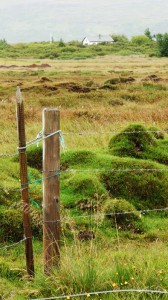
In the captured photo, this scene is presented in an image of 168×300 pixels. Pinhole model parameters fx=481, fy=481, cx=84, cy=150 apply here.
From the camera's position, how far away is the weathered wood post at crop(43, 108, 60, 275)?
18.5 ft

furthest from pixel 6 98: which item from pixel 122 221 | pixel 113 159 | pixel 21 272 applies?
pixel 21 272

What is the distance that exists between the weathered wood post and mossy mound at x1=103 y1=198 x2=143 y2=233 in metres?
3.26

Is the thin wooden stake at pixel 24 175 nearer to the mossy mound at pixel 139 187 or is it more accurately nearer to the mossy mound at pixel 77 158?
the mossy mound at pixel 139 187

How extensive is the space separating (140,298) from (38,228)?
3.46 m

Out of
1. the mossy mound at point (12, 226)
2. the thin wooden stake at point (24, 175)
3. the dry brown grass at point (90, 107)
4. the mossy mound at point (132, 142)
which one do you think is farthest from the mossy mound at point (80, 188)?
the dry brown grass at point (90, 107)

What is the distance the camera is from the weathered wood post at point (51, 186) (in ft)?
18.5

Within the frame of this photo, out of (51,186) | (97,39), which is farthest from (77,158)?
(97,39)

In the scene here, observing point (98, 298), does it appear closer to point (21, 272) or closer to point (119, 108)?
point (21, 272)

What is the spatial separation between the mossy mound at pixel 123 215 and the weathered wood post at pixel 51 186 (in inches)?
128

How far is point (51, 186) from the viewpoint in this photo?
18.9ft

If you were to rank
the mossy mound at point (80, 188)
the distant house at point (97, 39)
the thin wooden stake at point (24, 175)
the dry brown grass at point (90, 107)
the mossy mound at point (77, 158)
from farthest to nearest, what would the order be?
the distant house at point (97, 39) → the dry brown grass at point (90, 107) → the mossy mound at point (77, 158) → the mossy mound at point (80, 188) → the thin wooden stake at point (24, 175)

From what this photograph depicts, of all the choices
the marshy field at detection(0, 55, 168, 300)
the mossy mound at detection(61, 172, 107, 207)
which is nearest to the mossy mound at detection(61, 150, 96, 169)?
the marshy field at detection(0, 55, 168, 300)

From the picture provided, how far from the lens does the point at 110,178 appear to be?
10.5 metres

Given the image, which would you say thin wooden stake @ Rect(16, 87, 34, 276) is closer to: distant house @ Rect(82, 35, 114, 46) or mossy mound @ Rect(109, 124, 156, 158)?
mossy mound @ Rect(109, 124, 156, 158)
